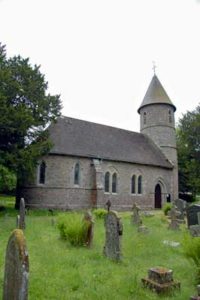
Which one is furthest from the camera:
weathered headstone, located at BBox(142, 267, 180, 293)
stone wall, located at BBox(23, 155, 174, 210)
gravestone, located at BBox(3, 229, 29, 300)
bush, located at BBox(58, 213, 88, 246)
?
stone wall, located at BBox(23, 155, 174, 210)

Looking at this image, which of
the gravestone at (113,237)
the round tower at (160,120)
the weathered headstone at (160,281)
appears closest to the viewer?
the weathered headstone at (160,281)

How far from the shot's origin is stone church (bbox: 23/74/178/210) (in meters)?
23.0

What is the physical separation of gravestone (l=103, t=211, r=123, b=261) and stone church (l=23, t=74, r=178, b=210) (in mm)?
14567

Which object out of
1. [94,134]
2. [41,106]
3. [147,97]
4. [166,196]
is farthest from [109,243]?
[147,97]

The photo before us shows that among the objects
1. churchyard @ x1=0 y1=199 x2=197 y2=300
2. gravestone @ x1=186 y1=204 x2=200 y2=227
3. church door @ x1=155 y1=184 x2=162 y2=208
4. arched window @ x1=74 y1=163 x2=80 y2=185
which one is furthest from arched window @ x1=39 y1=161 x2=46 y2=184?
gravestone @ x1=186 y1=204 x2=200 y2=227

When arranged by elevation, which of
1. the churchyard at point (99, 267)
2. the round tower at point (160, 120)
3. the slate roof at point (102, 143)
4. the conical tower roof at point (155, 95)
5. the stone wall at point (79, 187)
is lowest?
the churchyard at point (99, 267)

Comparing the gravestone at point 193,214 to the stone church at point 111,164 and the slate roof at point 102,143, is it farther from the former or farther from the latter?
the slate roof at point 102,143

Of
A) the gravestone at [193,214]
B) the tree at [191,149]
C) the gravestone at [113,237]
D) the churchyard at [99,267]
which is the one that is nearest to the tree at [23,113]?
the churchyard at [99,267]

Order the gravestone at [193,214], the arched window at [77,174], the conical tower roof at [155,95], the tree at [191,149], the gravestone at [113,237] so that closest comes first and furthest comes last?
the gravestone at [113,237] < the gravestone at [193,214] < the arched window at [77,174] < the tree at [191,149] < the conical tower roof at [155,95]

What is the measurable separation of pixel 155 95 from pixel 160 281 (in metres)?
28.4

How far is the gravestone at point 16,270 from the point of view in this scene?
13.3ft

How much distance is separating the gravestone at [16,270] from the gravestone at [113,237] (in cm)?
424

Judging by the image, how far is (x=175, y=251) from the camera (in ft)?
30.3

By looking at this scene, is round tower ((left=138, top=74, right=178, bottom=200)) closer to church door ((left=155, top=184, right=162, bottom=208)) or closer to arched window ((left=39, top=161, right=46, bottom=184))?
church door ((left=155, top=184, right=162, bottom=208))
